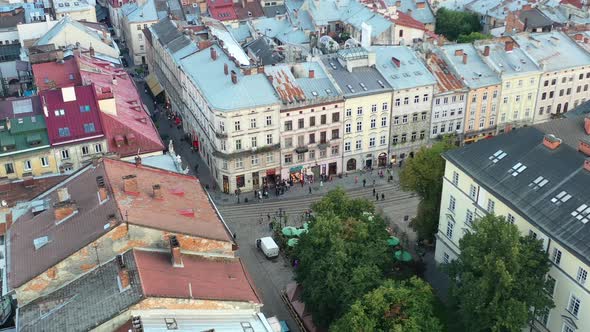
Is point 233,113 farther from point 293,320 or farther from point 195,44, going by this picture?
point 293,320

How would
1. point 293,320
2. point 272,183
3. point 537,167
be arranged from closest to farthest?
point 537,167
point 293,320
point 272,183

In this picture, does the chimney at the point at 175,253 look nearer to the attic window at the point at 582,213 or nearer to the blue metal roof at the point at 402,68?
the attic window at the point at 582,213

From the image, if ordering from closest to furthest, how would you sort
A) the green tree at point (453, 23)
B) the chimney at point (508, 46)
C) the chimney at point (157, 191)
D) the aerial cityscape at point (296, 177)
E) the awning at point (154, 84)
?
1. the aerial cityscape at point (296, 177)
2. the chimney at point (157, 191)
3. the chimney at point (508, 46)
4. the awning at point (154, 84)
5. the green tree at point (453, 23)

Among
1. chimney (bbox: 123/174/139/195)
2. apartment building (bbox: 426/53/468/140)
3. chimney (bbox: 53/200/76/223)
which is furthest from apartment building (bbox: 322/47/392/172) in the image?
chimney (bbox: 53/200/76/223)

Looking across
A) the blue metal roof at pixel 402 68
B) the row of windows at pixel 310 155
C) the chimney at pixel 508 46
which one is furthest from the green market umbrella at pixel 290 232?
the chimney at pixel 508 46

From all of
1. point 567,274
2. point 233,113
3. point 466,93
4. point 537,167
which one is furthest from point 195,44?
point 567,274

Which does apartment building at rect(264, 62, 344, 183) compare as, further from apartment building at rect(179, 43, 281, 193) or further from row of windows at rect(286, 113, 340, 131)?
apartment building at rect(179, 43, 281, 193)
